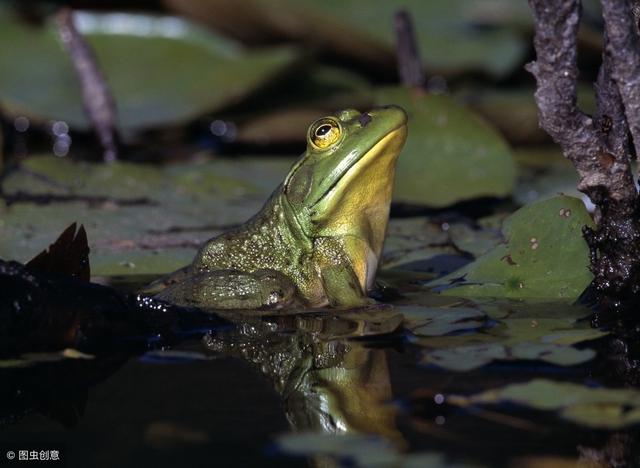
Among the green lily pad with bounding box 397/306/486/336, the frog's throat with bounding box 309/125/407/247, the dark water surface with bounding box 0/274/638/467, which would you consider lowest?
the dark water surface with bounding box 0/274/638/467

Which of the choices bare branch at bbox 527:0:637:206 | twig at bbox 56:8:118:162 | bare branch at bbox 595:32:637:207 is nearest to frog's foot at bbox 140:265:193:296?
bare branch at bbox 527:0:637:206

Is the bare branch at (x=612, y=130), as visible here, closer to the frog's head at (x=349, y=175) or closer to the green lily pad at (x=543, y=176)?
the frog's head at (x=349, y=175)

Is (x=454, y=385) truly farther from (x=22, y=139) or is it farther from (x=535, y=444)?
(x=22, y=139)

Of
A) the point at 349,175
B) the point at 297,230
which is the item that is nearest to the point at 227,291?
the point at 297,230

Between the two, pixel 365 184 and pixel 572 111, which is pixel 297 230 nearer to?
pixel 365 184

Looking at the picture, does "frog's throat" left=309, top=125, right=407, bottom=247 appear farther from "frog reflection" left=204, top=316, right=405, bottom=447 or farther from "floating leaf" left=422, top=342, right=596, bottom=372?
"floating leaf" left=422, top=342, right=596, bottom=372

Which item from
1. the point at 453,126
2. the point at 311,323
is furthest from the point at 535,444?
the point at 453,126

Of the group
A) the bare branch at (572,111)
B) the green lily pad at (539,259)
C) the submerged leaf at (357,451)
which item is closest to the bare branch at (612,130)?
the bare branch at (572,111)
